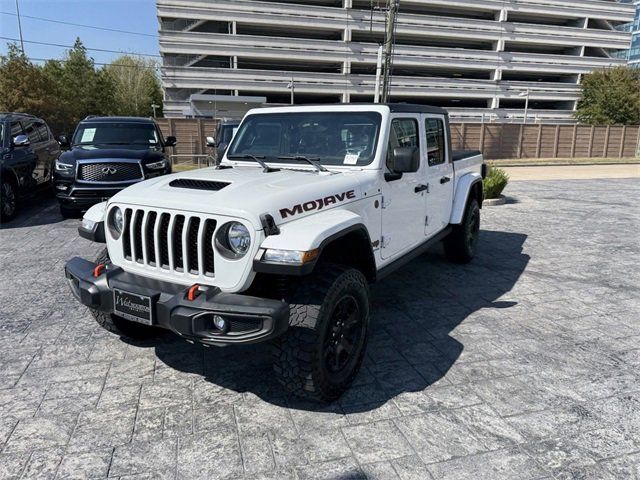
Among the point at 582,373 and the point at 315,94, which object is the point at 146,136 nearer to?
the point at 582,373

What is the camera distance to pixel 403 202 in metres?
4.24

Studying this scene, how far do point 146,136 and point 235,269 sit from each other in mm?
7917

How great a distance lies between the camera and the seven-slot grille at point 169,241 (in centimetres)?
284

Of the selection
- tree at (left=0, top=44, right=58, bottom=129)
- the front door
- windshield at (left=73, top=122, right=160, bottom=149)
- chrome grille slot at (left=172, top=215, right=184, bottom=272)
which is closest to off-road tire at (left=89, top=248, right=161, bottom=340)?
chrome grille slot at (left=172, top=215, right=184, bottom=272)

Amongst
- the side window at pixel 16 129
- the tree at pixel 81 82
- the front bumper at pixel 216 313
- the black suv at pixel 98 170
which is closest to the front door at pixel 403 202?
the front bumper at pixel 216 313

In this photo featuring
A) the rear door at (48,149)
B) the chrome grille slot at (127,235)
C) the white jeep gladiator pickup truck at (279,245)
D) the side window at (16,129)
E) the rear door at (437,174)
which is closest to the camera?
the white jeep gladiator pickup truck at (279,245)

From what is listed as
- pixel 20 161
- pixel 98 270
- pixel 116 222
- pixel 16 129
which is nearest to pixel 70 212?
pixel 20 161

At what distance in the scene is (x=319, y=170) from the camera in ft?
12.4

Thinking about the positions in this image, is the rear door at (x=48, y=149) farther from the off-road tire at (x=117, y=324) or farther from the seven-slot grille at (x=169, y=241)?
the seven-slot grille at (x=169, y=241)

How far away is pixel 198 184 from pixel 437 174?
2.76 m

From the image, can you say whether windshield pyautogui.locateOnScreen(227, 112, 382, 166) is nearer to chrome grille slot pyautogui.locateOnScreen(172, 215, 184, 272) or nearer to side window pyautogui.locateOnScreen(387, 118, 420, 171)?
side window pyautogui.locateOnScreen(387, 118, 420, 171)

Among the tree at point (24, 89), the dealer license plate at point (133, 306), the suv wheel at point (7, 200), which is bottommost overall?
the suv wheel at point (7, 200)

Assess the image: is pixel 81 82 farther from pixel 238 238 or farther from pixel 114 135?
pixel 238 238

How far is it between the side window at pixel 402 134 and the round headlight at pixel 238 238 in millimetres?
1649
